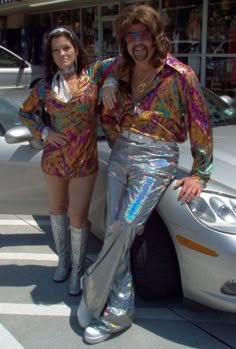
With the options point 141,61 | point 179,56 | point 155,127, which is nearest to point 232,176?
point 155,127

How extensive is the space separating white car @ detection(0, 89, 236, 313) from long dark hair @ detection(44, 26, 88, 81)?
0.62 metres

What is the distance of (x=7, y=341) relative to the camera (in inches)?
114

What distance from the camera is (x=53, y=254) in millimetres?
4145

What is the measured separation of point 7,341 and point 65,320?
1.27ft

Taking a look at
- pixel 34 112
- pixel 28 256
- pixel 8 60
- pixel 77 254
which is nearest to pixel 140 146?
pixel 34 112

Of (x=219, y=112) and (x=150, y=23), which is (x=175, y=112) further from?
(x=219, y=112)

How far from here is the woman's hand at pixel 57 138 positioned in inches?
120

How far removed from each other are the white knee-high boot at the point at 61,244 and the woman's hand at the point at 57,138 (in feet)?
1.91

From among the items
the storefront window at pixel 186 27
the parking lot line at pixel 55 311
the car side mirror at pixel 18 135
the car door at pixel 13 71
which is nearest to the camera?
the parking lot line at pixel 55 311

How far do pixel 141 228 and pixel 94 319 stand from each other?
0.64 meters

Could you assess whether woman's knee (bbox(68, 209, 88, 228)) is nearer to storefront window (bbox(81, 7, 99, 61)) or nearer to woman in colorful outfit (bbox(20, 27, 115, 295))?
woman in colorful outfit (bbox(20, 27, 115, 295))

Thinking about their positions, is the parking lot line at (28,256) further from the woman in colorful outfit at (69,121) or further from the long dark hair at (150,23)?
the long dark hair at (150,23)

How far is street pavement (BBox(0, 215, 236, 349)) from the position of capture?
287 cm

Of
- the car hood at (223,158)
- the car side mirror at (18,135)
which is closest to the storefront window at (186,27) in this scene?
the car hood at (223,158)
